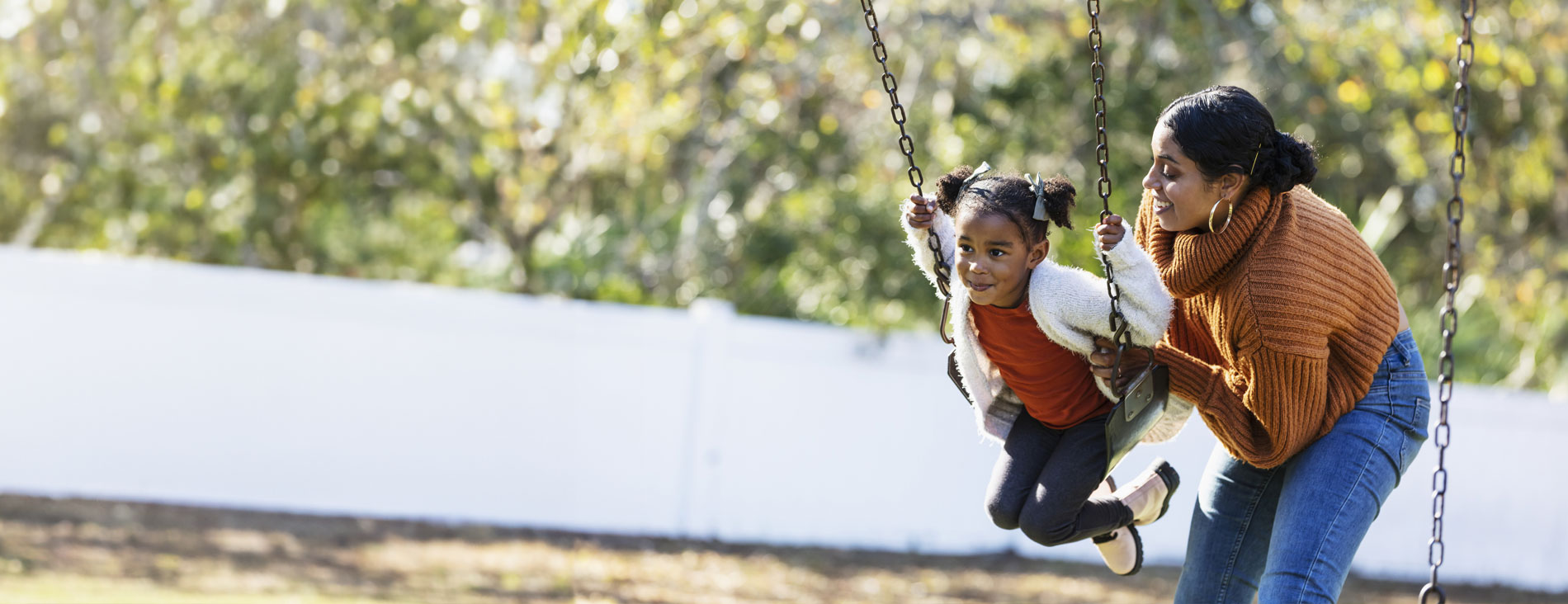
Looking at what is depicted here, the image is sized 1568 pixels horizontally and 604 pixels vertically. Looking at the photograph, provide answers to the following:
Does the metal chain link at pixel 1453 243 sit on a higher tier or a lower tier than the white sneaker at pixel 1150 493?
higher

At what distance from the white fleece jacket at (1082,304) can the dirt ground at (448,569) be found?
11.7 feet

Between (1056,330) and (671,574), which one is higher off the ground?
(1056,330)

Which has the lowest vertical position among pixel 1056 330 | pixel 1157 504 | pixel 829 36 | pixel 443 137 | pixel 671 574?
pixel 671 574

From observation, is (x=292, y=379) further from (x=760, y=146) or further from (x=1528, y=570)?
(x=1528, y=570)

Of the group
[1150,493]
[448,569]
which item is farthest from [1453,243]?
[448,569]

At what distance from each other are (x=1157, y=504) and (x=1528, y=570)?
6.16 metres

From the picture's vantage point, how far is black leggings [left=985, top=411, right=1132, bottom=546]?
3129 mm

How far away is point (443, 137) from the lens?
879 centimetres

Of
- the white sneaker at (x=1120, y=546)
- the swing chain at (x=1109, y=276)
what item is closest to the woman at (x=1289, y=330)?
the swing chain at (x=1109, y=276)

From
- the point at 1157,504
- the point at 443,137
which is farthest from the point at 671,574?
the point at 1157,504

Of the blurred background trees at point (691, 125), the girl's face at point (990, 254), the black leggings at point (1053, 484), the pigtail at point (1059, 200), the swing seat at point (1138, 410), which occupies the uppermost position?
the blurred background trees at point (691, 125)

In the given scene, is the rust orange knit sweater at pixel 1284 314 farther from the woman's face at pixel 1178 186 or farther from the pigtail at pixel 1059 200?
the pigtail at pixel 1059 200

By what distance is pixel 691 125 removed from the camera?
887 cm

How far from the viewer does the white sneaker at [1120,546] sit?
3475 mm
